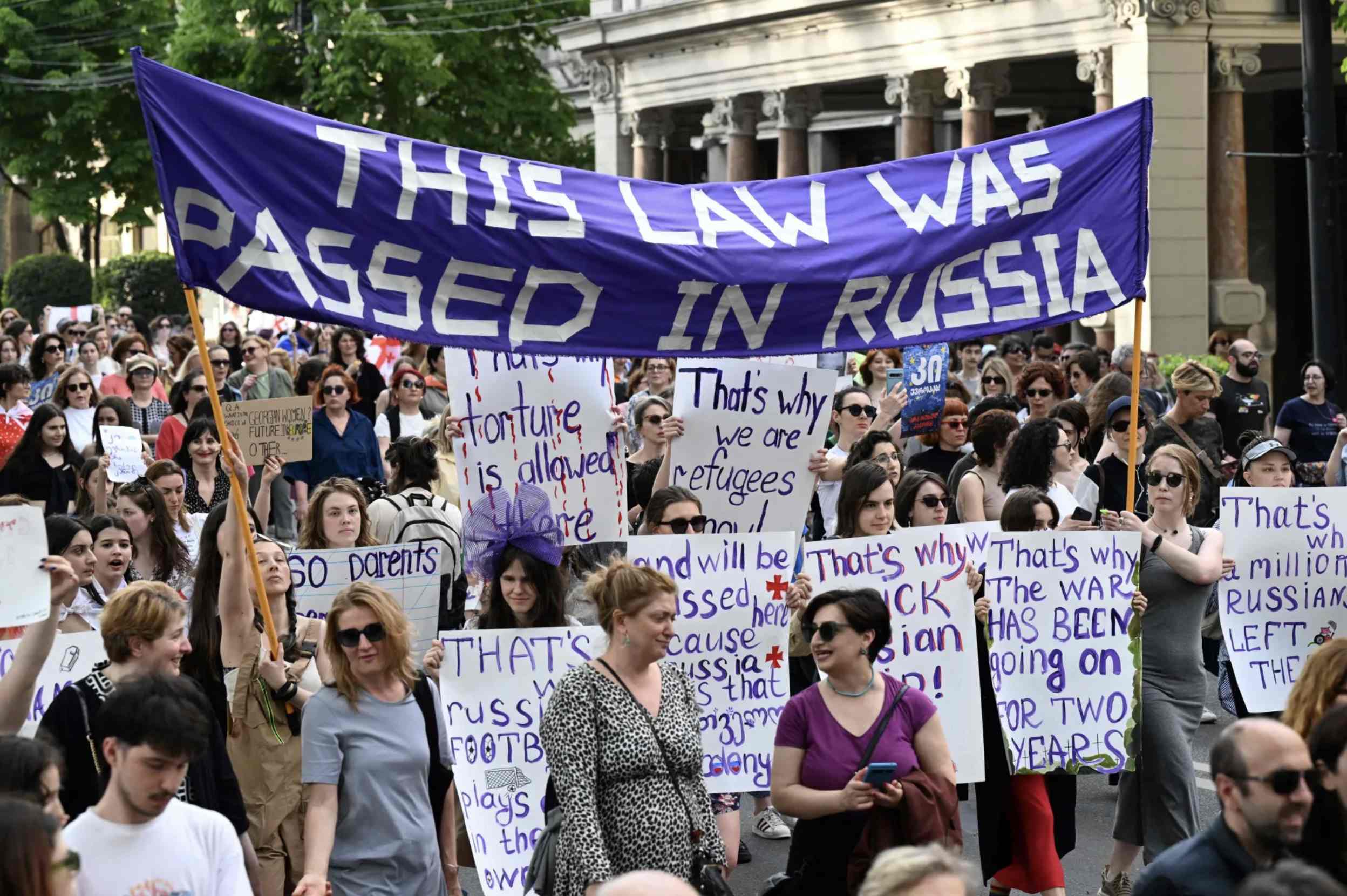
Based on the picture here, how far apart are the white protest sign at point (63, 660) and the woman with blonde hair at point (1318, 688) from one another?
160 inches

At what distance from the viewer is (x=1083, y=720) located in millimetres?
8258

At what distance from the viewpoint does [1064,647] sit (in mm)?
8320

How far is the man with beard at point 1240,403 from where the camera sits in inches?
634

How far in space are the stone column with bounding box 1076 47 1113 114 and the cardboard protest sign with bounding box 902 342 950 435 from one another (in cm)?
1504

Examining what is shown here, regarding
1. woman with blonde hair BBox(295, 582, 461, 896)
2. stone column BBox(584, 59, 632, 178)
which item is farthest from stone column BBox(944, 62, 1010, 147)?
woman with blonde hair BBox(295, 582, 461, 896)

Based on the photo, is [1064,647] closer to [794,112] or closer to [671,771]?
[671,771]

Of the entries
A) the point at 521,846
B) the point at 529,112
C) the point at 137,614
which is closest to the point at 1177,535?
the point at 521,846

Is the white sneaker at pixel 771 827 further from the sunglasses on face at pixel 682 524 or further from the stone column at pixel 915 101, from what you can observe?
the stone column at pixel 915 101

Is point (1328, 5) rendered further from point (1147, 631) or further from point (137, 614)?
point (137, 614)

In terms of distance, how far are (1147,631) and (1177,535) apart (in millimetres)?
410

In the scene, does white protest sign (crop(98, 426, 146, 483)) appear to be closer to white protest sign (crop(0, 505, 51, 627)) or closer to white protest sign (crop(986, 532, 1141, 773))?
white protest sign (crop(0, 505, 51, 627))

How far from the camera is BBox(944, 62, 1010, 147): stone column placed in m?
29.0

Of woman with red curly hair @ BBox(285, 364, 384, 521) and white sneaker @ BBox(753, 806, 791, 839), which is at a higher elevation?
woman with red curly hair @ BBox(285, 364, 384, 521)

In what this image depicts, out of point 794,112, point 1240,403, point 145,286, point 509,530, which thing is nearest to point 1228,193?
point 794,112
